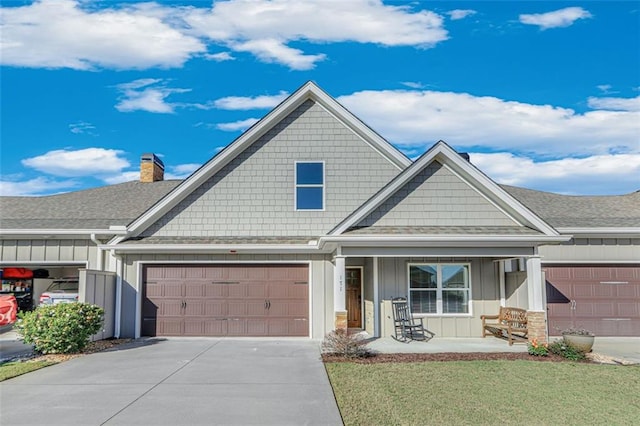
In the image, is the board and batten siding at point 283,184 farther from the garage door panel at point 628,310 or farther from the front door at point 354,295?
the garage door panel at point 628,310

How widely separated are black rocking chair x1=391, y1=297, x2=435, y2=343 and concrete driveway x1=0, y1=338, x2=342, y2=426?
8.53ft

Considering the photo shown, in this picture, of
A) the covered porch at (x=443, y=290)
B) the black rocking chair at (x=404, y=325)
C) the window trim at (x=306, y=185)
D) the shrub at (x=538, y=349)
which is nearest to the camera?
the shrub at (x=538, y=349)

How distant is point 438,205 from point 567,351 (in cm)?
435

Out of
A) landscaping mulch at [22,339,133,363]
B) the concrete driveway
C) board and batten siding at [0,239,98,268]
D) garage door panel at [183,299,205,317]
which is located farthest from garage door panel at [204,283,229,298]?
board and batten siding at [0,239,98,268]

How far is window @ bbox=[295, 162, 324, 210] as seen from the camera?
13.8 meters

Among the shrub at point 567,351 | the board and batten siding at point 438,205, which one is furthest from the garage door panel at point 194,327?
the shrub at point 567,351

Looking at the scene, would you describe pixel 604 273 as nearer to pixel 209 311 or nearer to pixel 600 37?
pixel 600 37

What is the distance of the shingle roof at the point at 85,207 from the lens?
13852 mm

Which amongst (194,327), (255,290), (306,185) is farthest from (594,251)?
(194,327)

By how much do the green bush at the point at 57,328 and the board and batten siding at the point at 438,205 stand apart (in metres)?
6.99

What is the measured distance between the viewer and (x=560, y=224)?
13.9m

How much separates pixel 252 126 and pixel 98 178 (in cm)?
1673

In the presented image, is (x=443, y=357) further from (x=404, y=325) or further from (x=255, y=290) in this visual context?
(x=255, y=290)

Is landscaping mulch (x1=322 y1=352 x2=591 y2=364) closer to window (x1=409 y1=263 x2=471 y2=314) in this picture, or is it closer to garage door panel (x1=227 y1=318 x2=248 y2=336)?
window (x1=409 y1=263 x2=471 y2=314)
